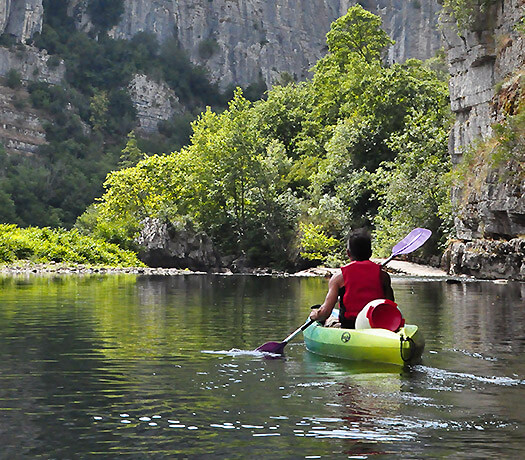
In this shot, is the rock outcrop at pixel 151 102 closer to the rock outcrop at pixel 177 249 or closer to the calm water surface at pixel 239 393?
the rock outcrop at pixel 177 249

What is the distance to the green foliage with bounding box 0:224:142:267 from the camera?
135 feet

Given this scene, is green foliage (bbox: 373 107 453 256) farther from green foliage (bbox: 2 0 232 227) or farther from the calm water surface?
green foliage (bbox: 2 0 232 227)

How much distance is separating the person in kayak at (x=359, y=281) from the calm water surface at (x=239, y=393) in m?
0.73

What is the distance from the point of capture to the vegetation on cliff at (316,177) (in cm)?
3959

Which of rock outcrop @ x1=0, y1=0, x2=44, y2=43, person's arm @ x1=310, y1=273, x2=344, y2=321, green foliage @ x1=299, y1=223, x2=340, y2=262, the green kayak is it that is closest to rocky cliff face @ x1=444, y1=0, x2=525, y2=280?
green foliage @ x1=299, y1=223, x2=340, y2=262

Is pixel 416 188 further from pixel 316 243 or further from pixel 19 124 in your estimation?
pixel 19 124

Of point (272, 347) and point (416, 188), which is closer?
point (272, 347)

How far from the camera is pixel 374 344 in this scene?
9.41 m

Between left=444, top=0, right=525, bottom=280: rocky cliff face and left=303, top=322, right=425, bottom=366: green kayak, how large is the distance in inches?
716

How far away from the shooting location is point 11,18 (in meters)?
91.6

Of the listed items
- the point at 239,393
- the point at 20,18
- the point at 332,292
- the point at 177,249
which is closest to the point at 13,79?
the point at 20,18

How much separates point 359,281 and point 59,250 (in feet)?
111

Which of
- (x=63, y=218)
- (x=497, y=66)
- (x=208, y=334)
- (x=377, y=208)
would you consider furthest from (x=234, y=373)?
(x=63, y=218)

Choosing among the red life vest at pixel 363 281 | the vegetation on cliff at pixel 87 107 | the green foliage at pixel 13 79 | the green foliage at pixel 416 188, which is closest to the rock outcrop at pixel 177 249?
the green foliage at pixel 416 188
